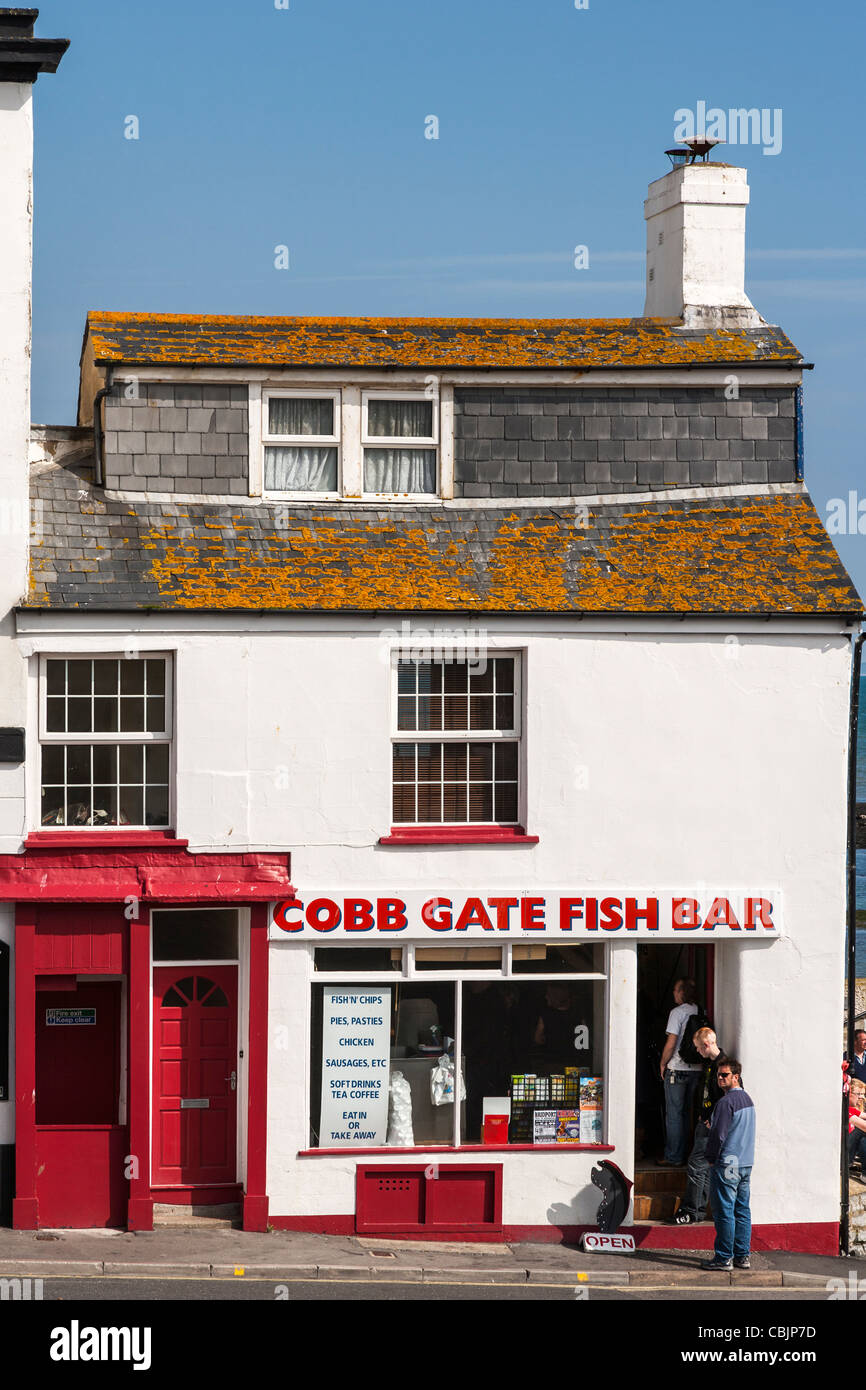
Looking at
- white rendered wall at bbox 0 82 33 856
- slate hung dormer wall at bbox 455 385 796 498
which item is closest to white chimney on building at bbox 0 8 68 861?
white rendered wall at bbox 0 82 33 856

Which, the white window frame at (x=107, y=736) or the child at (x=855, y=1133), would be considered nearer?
the white window frame at (x=107, y=736)

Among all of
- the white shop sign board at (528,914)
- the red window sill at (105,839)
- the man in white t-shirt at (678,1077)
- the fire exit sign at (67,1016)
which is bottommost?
the man in white t-shirt at (678,1077)

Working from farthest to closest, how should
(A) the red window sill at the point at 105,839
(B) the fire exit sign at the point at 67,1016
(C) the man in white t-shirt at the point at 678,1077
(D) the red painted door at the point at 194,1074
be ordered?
(C) the man in white t-shirt at the point at 678,1077 → (B) the fire exit sign at the point at 67,1016 → (D) the red painted door at the point at 194,1074 → (A) the red window sill at the point at 105,839

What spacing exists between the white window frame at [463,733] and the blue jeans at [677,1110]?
3.20 meters

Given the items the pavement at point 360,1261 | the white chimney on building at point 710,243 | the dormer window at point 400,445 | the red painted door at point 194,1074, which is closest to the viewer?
the pavement at point 360,1261

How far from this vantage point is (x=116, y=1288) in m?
16.4

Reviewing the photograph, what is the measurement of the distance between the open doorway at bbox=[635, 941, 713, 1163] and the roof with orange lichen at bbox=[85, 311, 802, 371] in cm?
653

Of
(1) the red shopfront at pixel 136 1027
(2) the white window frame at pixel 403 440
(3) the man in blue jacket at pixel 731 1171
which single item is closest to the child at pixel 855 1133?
(3) the man in blue jacket at pixel 731 1171

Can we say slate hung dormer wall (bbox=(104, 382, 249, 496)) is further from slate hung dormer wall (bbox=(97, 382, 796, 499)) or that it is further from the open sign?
the open sign

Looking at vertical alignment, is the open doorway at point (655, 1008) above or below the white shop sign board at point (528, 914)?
below

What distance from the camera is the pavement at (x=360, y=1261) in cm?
1712

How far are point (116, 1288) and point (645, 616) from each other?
8.35 metres

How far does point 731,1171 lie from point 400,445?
8327 millimetres

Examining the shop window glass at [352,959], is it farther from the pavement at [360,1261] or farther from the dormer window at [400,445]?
the dormer window at [400,445]
